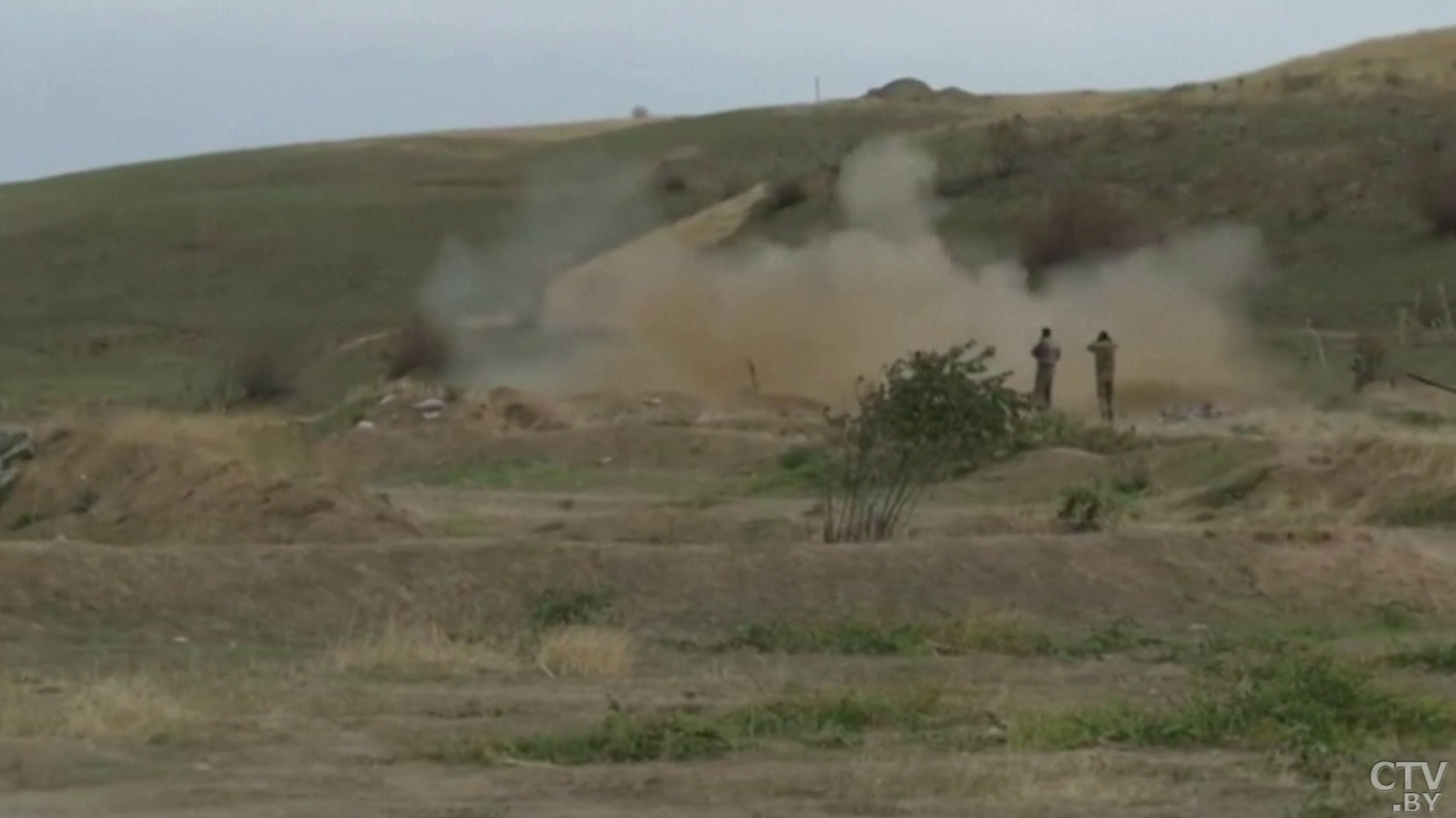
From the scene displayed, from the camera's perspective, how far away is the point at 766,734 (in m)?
13.2

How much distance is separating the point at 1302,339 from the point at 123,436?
24.3 m

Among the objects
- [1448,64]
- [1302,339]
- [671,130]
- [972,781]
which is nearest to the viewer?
[972,781]

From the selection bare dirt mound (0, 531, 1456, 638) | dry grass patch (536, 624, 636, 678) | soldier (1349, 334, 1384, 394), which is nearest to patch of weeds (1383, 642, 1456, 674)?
bare dirt mound (0, 531, 1456, 638)

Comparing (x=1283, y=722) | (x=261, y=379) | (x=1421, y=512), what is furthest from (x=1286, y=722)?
(x=261, y=379)

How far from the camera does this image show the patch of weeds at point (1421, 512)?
2600cm

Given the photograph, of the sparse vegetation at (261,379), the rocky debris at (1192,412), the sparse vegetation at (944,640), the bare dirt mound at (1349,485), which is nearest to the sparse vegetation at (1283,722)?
the sparse vegetation at (944,640)

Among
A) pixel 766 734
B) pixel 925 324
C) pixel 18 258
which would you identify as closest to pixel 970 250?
pixel 925 324

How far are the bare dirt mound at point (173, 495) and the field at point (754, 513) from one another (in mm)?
83

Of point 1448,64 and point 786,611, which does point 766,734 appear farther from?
point 1448,64

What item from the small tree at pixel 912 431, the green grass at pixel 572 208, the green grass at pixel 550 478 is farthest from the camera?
the green grass at pixel 572 208

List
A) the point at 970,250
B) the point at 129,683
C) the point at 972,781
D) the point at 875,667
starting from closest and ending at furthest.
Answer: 1. the point at 972,781
2. the point at 129,683
3. the point at 875,667
4. the point at 970,250

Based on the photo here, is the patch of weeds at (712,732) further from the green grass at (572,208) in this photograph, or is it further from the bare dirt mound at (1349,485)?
the green grass at (572,208)

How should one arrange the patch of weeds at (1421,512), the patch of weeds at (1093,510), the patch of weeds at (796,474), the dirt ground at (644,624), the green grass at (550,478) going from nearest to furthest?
the dirt ground at (644,624), the patch of weeds at (1093,510), the patch of weeds at (1421,512), the patch of weeds at (796,474), the green grass at (550,478)

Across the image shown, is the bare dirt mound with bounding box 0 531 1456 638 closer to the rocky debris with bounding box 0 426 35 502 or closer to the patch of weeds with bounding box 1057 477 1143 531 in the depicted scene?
the patch of weeds with bounding box 1057 477 1143 531
